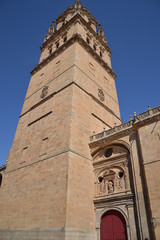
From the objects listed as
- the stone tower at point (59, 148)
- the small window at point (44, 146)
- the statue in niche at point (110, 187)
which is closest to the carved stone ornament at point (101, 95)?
the stone tower at point (59, 148)

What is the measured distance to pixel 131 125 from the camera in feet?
40.6

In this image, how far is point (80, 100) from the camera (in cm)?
1523

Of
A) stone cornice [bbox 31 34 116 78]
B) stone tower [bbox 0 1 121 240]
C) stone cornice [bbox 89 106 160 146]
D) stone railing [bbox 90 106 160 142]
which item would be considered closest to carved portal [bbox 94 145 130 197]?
stone tower [bbox 0 1 121 240]

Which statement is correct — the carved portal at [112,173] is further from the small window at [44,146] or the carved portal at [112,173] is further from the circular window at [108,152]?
the small window at [44,146]

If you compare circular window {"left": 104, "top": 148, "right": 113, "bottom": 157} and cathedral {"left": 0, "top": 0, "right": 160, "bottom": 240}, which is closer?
cathedral {"left": 0, "top": 0, "right": 160, "bottom": 240}

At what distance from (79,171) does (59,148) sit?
2.12m

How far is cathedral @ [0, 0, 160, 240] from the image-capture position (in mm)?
9867

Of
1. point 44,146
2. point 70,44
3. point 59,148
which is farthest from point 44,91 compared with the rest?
point 59,148

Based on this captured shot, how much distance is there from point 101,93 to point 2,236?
15.1m

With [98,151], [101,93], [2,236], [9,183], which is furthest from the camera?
[101,93]

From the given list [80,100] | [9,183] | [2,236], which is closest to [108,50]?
[80,100]

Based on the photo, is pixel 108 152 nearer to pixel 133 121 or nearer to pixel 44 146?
pixel 133 121

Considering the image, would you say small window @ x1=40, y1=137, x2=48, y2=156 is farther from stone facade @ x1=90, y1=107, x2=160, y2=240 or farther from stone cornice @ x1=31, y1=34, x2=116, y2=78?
stone cornice @ x1=31, y1=34, x2=116, y2=78

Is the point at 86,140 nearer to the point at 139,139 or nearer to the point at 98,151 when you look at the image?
the point at 98,151
